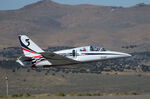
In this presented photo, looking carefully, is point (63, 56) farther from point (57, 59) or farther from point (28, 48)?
point (28, 48)

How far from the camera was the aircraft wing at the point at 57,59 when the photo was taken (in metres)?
56.0

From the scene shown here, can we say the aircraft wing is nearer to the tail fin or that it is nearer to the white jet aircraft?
the white jet aircraft

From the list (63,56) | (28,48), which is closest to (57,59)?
(63,56)

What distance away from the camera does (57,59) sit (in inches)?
2238

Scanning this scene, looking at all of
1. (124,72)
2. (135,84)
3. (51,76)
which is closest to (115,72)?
(124,72)

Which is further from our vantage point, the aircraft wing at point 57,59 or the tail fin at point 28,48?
the tail fin at point 28,48

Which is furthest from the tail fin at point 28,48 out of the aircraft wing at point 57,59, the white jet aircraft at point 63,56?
the aircraft wing at point 57,59

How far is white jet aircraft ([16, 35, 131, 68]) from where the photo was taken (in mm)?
55906

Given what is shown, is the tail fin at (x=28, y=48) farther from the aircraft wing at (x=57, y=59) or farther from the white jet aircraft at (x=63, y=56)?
the aircraft wing at (x=57, y=59)

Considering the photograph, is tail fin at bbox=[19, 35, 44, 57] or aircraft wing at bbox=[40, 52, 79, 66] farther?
tail fin at bbox=[19, 35, 44, 57]

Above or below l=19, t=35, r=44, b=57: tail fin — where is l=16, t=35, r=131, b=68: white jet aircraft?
below

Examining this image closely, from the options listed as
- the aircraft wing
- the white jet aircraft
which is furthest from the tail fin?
the aircraft wing

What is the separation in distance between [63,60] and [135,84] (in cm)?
4052

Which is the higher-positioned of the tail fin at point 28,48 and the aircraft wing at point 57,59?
the tail fin at point 28,48
